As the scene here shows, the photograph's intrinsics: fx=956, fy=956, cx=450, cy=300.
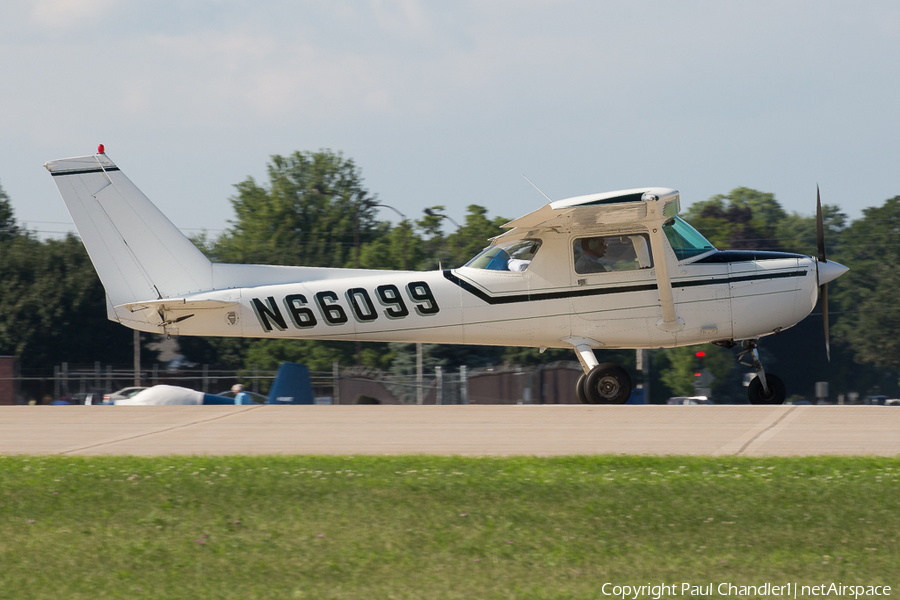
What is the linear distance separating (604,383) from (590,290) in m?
1.21

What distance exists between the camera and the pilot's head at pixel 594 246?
488 inches

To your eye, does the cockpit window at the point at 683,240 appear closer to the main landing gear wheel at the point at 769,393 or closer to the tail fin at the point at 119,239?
the main landing gear wheel at the point at 769,393

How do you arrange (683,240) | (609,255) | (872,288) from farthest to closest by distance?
(872,288), (683,240), (609,255)

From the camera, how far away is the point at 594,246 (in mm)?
12414

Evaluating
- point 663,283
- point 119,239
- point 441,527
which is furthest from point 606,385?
point 119,239

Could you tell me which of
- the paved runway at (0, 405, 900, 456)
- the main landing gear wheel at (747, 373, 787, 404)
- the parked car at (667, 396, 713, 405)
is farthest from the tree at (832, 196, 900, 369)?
the paved runway at (0, 405, 900, 456)

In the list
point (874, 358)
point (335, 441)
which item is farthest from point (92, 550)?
point (874, 358)

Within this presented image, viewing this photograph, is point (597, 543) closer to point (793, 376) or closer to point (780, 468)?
point (780, 468)

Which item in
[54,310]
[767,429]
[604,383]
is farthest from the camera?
[54,310]

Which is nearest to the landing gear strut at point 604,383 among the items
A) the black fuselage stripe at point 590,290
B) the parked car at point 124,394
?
the black fuselage stripe at point 590,290

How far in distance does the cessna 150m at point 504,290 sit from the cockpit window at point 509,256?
0.01 metres

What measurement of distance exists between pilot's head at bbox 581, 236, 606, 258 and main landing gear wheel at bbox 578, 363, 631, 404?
145 centimetres

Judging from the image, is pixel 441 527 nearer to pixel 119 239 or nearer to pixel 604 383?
pixel 604 383

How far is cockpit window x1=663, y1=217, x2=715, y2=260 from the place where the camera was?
40.8ft
